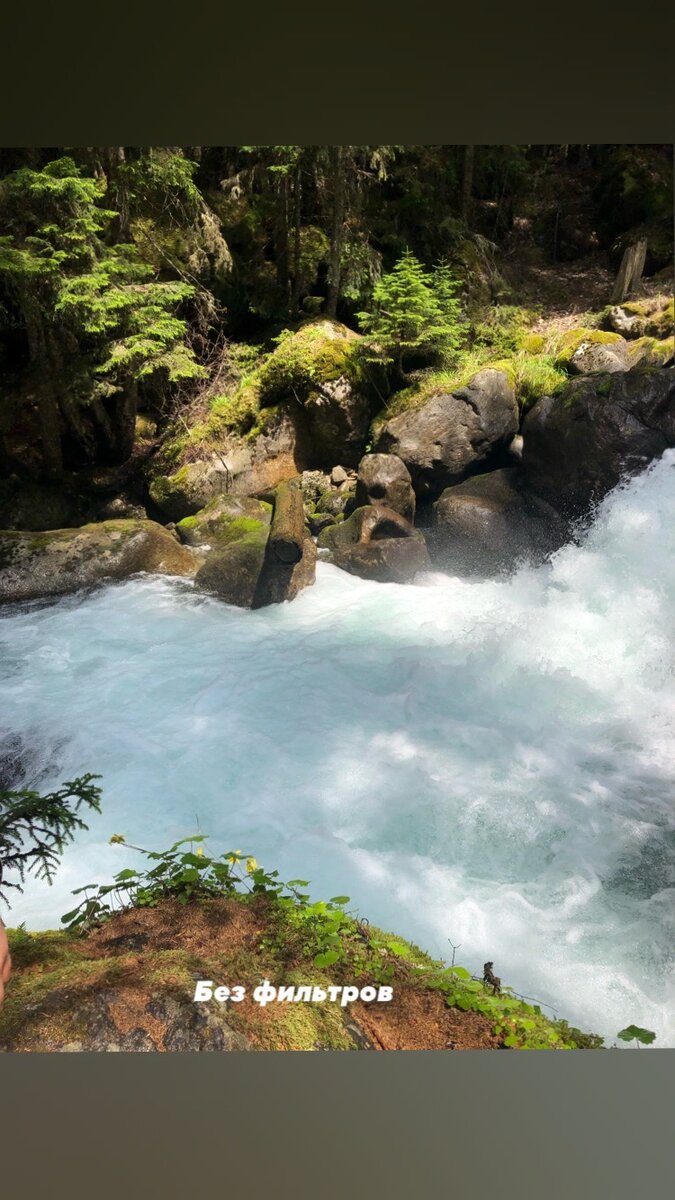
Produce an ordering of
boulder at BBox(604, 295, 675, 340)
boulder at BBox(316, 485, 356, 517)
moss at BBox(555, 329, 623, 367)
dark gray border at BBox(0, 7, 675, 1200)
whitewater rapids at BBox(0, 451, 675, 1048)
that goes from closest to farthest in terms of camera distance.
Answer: dark gray border at BBox(0, 7, 675, 1200) < whitewater rapids at BBox(0, 451, 675, 1048) < boulder at BBox(604, 295, 675, 340) < moss at BBox(555, 329, 623, 367) < boulder at BBox(316, 485, 356, 517)

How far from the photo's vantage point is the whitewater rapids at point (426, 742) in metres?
2.53

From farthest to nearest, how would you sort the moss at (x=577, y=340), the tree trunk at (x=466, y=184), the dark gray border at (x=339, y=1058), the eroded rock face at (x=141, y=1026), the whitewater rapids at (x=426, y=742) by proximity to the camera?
the moss at (x=577, y=340)
the tree trunk at (x=466, y=184)
the whitewater rapids at (x=426, y=742)
the eroded rock face at (x=141, y=1026)
the dark gray border at (x=339, y=1058)

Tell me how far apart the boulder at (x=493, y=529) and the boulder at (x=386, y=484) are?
13cm

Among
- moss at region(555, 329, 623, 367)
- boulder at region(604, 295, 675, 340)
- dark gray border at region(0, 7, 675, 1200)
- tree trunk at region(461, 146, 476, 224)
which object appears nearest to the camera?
dark gray border at region(0, 7, 675, 1200)

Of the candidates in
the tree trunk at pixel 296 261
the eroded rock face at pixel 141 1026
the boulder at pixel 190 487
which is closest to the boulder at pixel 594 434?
the tree trunk at pixel 296 261

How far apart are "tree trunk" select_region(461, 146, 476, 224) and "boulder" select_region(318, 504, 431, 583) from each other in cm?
112

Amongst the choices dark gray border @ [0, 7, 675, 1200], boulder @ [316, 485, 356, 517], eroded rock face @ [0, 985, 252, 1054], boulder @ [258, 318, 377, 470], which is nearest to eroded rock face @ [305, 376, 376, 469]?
boulder @ [258, 318, 377, 470]

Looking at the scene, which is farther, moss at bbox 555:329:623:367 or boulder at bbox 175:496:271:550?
boulder at bbox 175:496:271:550

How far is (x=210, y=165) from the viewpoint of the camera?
281cm

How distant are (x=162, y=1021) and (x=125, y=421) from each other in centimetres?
218

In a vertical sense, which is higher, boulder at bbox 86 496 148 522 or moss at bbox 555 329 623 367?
moss at bbox 555 329 623 367

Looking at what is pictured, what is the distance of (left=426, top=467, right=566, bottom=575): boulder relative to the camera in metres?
2.97

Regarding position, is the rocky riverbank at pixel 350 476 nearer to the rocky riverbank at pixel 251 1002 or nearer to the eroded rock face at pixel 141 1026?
the rocky riverbank at pixel 251 1002

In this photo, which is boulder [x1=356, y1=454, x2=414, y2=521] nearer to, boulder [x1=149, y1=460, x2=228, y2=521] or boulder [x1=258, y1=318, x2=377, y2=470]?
boulder [x1=258, y1=318, x2=377, y2=470]
